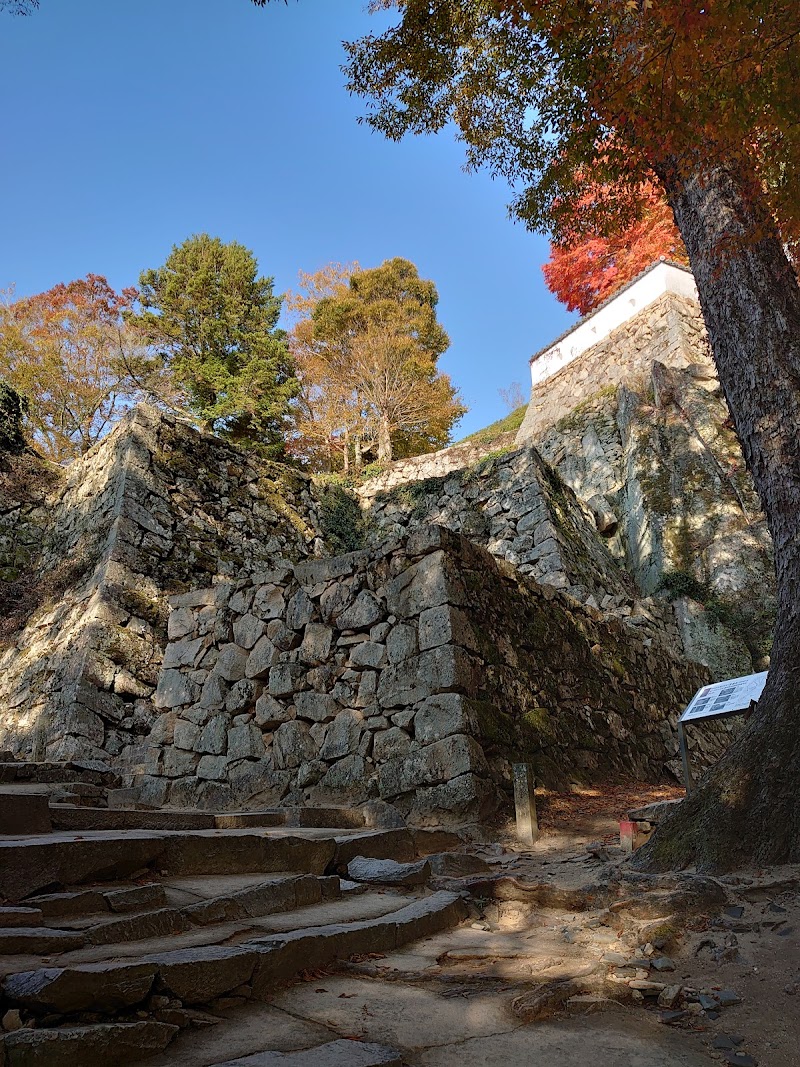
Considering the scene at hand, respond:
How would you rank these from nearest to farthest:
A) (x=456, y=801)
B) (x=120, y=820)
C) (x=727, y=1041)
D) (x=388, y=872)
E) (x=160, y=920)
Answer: (x=727, y=1041) < (x=160, y=920) < (x=388, y=872) < (x=120, y=820) < (x=456, y=801)

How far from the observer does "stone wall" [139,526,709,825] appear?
532 cm

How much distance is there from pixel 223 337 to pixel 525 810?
17547mm

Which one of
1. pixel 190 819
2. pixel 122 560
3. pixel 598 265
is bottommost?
pixel 190 819

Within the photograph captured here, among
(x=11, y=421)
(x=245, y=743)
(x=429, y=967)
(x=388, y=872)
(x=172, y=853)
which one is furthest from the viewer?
(x=11, y=421)

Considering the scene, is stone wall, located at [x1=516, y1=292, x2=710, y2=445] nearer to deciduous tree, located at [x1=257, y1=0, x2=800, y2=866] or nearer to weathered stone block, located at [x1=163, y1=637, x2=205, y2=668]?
deciduous tree, located at [x1=257, y1=0, x2=800, y2=866]

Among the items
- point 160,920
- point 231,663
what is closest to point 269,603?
point 231,663

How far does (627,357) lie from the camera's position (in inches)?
747

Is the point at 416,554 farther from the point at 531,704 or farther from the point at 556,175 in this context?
the point at 556,175

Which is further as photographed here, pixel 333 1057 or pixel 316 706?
pixel 316 706

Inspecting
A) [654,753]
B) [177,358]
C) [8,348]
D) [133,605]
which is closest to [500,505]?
[654,753]

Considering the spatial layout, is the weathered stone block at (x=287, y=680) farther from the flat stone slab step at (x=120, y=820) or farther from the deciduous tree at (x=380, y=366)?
the deciduous tree at (x=380, y=366)

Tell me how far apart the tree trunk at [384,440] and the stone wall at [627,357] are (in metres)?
3.75

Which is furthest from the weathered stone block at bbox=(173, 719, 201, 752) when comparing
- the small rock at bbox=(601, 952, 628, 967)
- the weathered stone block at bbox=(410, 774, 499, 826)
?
the small rock at bbox=(601, 952, 628, 967)

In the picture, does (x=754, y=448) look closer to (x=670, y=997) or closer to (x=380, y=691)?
(x=670, y=997)
